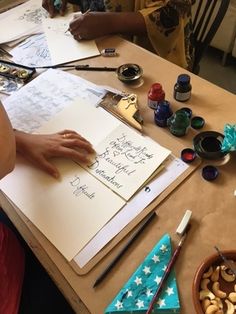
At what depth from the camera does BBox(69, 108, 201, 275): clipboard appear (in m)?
0.66

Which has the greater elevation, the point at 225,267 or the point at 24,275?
the point at 225,267

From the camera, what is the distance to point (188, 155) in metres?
0.81

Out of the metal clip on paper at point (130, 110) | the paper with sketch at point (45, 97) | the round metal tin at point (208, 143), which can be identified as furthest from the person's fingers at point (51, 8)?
the round metal tin at point (208, 143)

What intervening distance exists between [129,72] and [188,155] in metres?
A: 0.35

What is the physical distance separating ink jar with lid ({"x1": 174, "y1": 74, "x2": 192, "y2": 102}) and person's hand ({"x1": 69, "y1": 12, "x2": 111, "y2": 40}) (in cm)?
38

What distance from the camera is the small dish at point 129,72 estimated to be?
1.00 m

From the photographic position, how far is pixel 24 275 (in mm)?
865

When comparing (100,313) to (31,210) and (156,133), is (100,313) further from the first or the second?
(156,133)

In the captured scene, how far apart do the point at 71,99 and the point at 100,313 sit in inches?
23.2

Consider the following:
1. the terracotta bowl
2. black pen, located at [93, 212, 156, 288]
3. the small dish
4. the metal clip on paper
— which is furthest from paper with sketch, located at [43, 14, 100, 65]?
the terracotta bowl

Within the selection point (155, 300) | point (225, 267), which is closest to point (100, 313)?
point (155, 300)

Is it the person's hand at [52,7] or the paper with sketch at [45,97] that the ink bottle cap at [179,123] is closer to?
the paper with sketch at [45,97]

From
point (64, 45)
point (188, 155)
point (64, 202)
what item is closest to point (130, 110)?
point (188, 155)

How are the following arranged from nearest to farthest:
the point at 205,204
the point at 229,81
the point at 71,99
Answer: the point at 205,204, the point at 71,99, the point at 229,81
